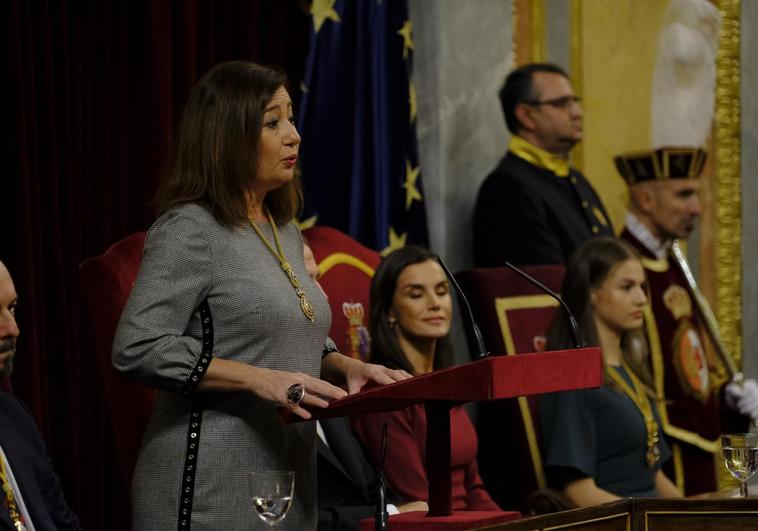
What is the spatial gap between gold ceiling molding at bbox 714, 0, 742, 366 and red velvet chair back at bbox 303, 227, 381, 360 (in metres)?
2.81

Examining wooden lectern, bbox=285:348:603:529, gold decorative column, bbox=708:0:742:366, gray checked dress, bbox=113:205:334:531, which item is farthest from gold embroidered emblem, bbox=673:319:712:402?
gray checked dress, bbox=113:205:334:531

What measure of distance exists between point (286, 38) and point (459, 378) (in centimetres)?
266

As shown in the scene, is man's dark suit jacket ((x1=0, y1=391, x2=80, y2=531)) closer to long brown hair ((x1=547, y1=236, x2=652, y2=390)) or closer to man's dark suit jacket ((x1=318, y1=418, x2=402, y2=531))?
man's dark suit jacket ((x1=318, y1=418, x2=402, y2=531))

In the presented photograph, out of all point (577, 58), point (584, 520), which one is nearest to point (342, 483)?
point (584, 520)

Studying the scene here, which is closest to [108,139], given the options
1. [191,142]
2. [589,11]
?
[191,142]

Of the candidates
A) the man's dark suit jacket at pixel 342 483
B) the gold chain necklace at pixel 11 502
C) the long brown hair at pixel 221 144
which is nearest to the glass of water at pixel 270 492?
the long brown hair at pixel 221 144

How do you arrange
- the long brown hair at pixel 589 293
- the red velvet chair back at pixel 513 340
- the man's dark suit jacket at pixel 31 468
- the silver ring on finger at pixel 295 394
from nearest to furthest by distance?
the silver ring on finger at pixel 295 394, the man's dark suit jacket at pixel 31 468, the long brown hair at pixel 589 293, the red velvet chair back at pixel 513 340

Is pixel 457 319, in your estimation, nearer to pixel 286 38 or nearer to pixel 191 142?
pixel 286 38

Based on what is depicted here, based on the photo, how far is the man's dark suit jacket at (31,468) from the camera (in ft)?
9.49

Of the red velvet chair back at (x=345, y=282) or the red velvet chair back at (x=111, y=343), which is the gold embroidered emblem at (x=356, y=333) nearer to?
the red velvet chair back at (x=345, y=282)

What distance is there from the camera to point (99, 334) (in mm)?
3275

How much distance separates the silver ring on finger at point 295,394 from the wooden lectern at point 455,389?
4 centimetres

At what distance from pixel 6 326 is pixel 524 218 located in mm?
2522

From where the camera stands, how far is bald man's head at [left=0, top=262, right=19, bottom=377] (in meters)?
2.93
